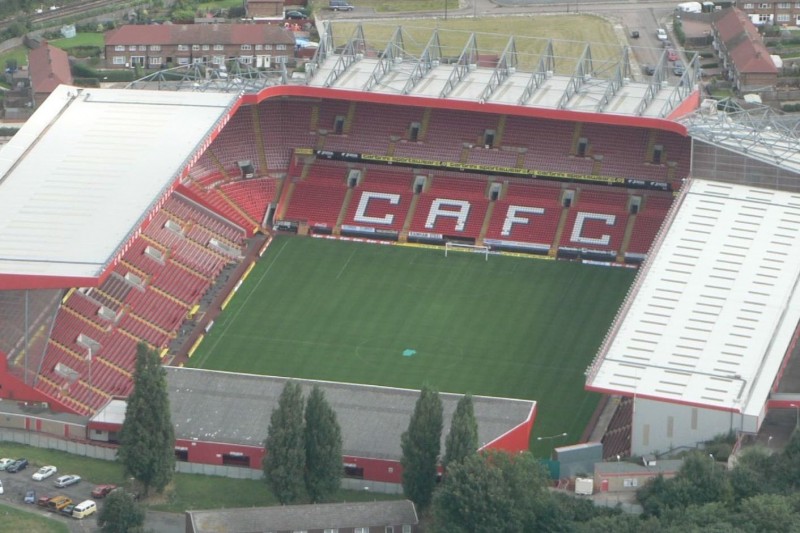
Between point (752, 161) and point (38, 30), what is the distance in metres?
67.8

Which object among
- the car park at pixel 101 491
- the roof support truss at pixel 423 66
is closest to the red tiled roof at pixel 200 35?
the roof support truss at pixel 423 66

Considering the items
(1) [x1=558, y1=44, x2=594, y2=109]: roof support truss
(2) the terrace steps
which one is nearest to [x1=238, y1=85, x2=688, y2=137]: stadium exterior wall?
(1) [x1=558, y1=44, x2=594, y2=109]: roof support truss

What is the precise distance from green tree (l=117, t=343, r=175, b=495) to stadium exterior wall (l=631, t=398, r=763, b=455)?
66.8 ft

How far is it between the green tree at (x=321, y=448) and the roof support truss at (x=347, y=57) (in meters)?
36.6

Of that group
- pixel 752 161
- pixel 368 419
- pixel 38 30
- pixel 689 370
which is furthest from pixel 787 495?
pixel 38 30

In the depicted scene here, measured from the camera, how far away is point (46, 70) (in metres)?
164

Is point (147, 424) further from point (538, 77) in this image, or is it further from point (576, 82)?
point (538, 77)

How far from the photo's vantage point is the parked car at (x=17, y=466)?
111688mm

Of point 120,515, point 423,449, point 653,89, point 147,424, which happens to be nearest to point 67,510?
point 120,515

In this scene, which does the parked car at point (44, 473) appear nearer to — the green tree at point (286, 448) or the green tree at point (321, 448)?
the green tree at point (286, 448)

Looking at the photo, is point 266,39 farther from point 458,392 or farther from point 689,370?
point 689,370

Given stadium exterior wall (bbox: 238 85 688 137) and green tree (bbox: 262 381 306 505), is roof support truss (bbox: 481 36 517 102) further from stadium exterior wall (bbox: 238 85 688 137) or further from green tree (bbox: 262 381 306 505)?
green tree (bbox: 262 381 306 505)

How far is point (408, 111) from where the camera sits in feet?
468

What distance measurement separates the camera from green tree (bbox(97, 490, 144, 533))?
104 metres
